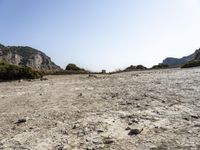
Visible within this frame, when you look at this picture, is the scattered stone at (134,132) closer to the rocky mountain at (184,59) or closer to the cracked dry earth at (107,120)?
the cracked dry earth at (107,120)

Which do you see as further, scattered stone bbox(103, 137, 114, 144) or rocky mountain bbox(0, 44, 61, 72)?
rocky mountain bbox(0, 44, 61, 72)

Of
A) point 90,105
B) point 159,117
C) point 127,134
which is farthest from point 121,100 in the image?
point 127,134

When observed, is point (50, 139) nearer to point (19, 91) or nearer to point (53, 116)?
point (53, 116)

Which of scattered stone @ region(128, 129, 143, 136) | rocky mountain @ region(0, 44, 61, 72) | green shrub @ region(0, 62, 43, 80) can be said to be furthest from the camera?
rocky mountain @ region(0, 44, 61, 72)

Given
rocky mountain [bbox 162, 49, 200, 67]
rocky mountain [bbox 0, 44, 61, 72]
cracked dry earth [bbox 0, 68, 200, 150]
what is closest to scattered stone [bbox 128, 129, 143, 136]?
cracked dry earth [bbox 0, 68, 200, 150]

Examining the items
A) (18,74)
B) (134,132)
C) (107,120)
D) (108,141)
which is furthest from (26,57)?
(108,141)

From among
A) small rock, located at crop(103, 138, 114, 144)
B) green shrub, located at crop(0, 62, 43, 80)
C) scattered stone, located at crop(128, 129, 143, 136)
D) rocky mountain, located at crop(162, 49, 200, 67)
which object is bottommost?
small rock, located at crop(103, 138, 114, 144)

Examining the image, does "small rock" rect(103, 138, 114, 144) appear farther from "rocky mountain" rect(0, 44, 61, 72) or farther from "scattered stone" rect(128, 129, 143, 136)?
"rocky mountain" rect(0, 44, 61, 72)

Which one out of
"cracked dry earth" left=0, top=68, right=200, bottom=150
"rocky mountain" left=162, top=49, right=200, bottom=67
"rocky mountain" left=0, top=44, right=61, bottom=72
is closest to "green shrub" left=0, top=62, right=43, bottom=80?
"cracked dry earth" left=0, top=68, right=200, bottom=150

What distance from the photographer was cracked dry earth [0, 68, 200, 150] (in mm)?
9789

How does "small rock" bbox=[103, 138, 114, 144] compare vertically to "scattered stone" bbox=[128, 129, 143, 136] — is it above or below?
below

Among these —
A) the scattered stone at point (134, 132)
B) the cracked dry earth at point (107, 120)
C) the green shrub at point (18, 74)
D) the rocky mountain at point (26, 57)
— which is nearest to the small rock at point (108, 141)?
the cracked dry earth at point (107, 120)

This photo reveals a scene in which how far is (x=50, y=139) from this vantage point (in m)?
10.7

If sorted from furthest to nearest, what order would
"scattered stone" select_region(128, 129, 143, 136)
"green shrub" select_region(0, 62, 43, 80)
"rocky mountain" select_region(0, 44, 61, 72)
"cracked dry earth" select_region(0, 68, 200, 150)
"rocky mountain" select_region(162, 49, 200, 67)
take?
"rocky mountain" select_region(0, 44, 61, 72) → "rocky mountain" select_region(162, 49, 200, 67) → "green shrub" select_region(0, 62, 43, 80) → "scattered stone" select_region(128, 129, 143, 136) → "cracked dry earth" select_region(0, 68, 200, 150)
